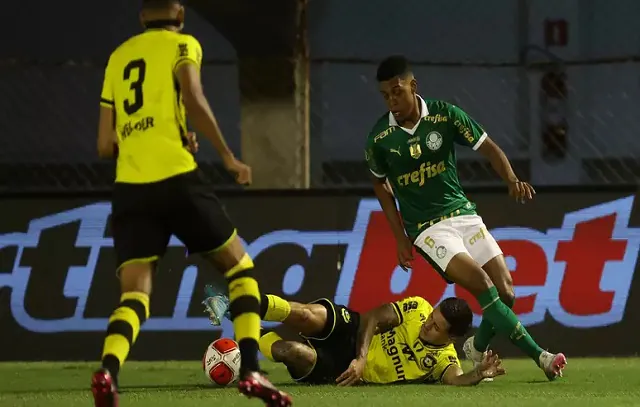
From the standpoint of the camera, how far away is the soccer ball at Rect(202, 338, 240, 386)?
7.53 metres

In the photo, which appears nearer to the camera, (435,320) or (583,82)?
(435,320)

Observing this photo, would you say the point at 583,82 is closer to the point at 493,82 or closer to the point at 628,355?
the point at 493,82

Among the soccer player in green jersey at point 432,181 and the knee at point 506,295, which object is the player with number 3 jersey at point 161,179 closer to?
the soccer player in green jersey at point 432,181

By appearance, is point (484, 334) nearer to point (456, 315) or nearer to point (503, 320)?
point (503, 320)

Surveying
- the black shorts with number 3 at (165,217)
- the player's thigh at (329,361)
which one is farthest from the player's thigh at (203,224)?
the player's thigh at (329,361)

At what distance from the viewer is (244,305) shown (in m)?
5.59

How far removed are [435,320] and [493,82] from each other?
5778mm

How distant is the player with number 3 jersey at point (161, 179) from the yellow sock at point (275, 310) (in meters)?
2.00

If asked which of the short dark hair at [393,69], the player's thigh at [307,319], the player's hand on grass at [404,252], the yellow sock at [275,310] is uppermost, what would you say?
the short dark hair at [393,69]

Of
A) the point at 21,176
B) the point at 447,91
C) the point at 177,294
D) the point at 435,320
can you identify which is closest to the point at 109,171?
the point at 21,176

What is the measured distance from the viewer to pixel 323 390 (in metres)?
7.18

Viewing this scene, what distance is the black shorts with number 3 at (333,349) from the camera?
25.3 feet

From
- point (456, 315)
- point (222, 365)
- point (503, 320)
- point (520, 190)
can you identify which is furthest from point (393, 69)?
point (222, 365)

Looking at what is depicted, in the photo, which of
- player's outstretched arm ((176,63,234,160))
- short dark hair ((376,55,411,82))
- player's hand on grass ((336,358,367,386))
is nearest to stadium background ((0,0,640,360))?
Result: short dark hair ((376,55,411,82))
